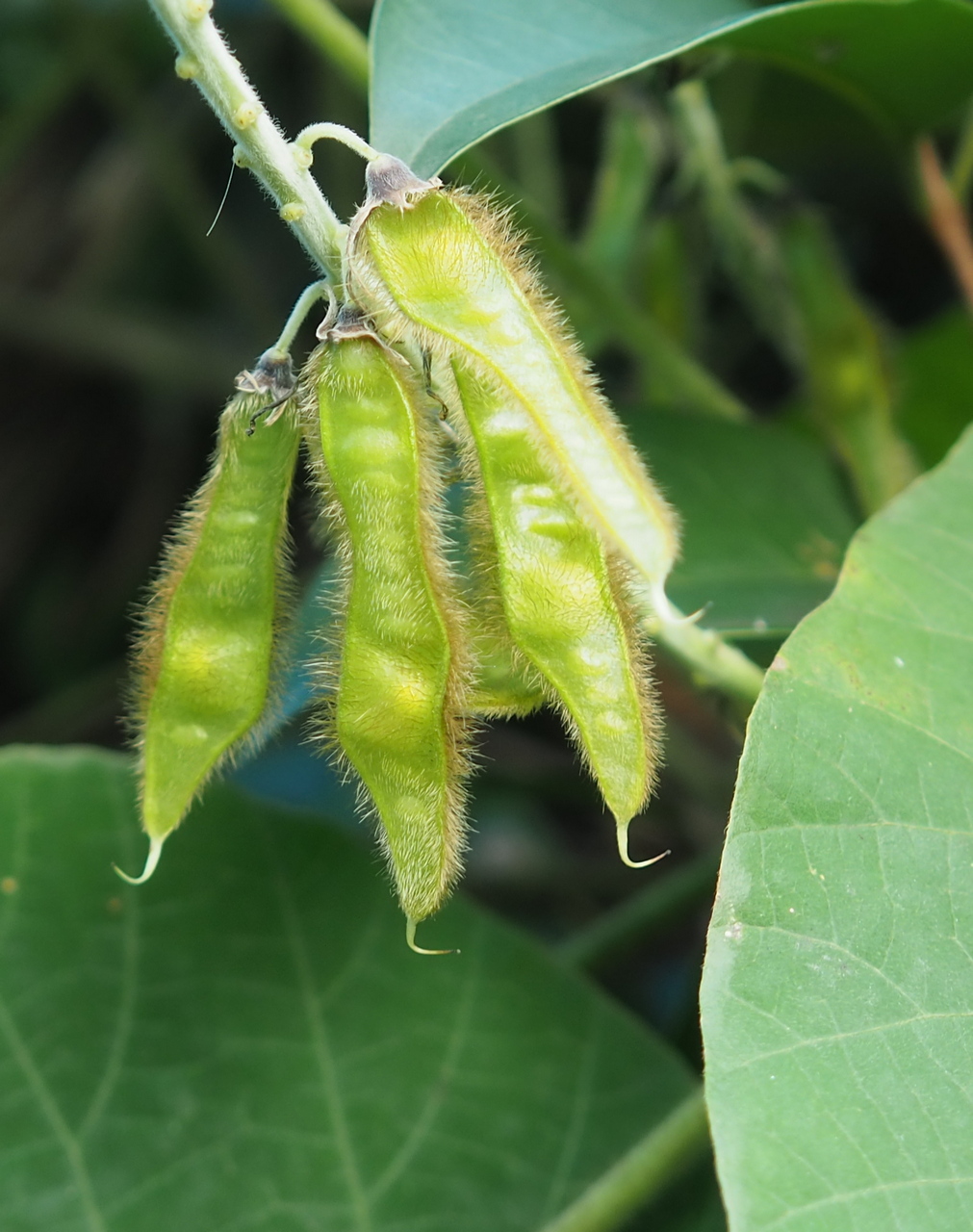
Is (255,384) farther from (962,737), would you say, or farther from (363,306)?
(962,737)

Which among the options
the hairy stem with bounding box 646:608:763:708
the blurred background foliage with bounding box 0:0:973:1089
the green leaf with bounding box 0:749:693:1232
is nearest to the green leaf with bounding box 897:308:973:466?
the blurred background foliage with bounding box 0:0:973:1089

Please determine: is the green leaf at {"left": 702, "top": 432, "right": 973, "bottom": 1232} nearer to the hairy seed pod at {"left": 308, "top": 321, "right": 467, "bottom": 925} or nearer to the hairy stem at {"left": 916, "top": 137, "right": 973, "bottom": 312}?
the hairy seed pod at {"left": 308, "top": 321, "right": 467, "bottom": 925}

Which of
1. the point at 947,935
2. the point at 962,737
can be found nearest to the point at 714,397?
the point at 962,737

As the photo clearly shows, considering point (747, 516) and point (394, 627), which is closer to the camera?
point (394, 627)

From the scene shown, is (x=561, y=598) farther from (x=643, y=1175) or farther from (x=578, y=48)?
(x=643, y=1175)

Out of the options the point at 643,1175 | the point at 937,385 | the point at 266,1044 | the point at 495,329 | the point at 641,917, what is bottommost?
the point at 641,917

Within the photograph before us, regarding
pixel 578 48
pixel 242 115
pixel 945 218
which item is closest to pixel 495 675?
pixel 242 115
